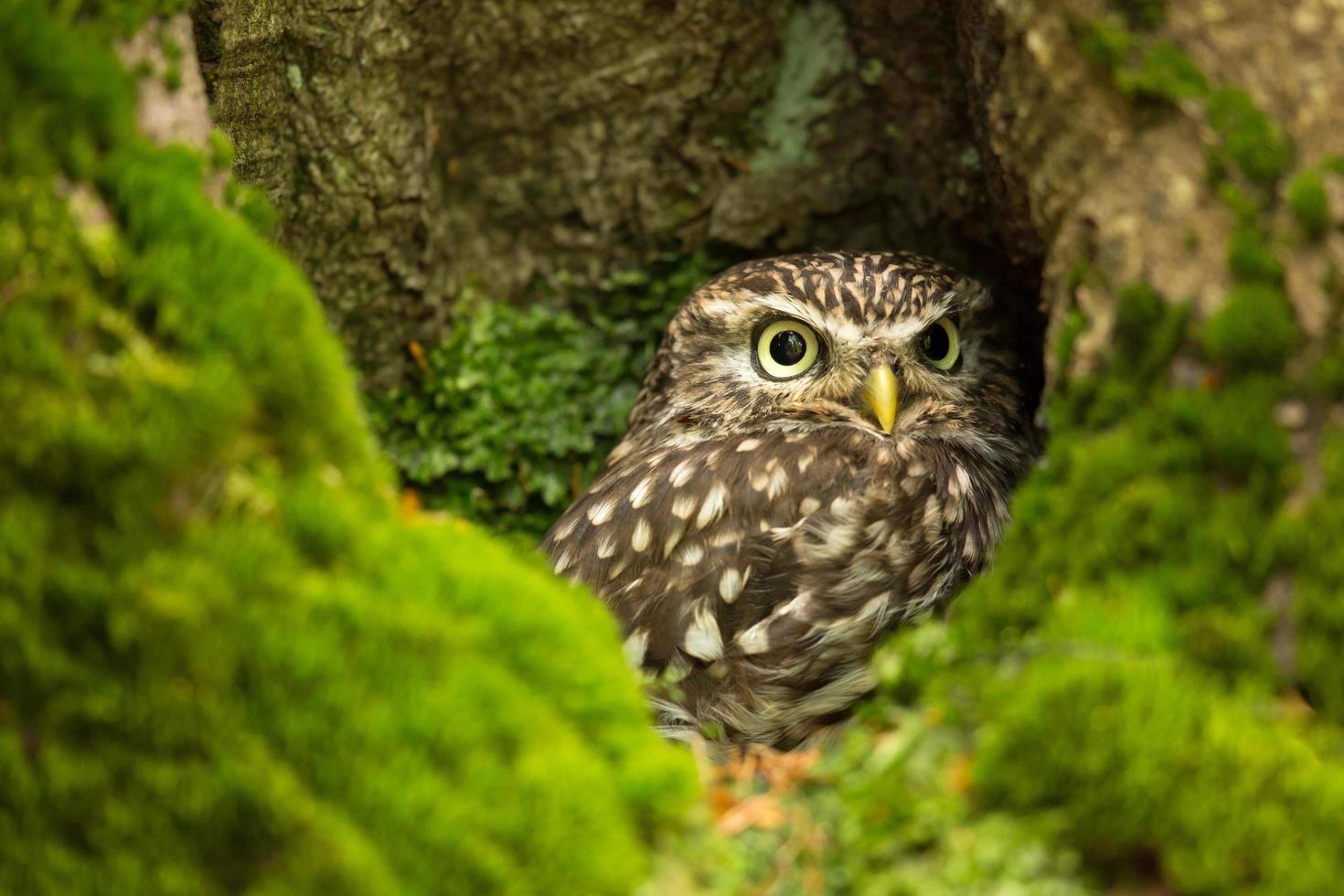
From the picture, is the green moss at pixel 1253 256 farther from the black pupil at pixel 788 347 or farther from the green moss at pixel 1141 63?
the black pupil at pixel 788 347

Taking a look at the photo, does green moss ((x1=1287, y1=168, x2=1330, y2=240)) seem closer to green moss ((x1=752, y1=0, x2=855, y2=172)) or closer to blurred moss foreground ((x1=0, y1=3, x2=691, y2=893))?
blurred moss foreground ((x1=0, y1=3, x2=691, y2=893))

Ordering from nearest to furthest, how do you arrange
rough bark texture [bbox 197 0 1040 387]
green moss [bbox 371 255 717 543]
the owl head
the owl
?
the owl < the owl head < rough bark texture [bbox 197 0 1040 387] < green moss [bbox 371 255 717 543]

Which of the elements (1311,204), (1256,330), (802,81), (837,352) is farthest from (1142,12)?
(802,81)

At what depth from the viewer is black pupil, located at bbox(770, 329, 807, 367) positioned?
11.1 feet

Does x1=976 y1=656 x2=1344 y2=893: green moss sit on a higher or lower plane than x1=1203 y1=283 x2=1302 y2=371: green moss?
lower

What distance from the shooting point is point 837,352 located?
3.27 metres

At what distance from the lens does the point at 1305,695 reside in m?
1.91

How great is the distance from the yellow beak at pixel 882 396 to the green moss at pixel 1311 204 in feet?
3.94

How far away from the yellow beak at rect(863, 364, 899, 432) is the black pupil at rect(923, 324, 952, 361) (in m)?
0.29

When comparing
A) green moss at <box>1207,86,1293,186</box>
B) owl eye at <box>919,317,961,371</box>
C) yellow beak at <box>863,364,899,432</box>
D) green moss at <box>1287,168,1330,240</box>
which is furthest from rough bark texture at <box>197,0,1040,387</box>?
green moss at <box>1287,168,1330,240</box>

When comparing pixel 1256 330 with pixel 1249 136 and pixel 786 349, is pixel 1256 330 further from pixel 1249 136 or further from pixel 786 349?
pixel 786 349

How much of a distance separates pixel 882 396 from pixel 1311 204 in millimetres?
1246

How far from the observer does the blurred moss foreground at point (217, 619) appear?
167 centimetres

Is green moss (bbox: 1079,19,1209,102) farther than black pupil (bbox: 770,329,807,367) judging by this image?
No
